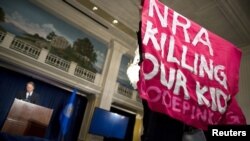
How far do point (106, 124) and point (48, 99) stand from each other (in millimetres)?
2352

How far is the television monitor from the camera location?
7.13m

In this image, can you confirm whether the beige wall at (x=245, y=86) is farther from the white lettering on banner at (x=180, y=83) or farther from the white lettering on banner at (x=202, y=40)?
the white lettering on banner at (x=180, y=83)

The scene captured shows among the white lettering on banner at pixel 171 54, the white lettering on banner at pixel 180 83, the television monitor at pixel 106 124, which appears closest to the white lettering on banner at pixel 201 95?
the white lettering on banner at pixel 180 83

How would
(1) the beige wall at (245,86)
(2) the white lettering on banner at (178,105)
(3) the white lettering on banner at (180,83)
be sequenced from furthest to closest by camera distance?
(1) the beige wall at (245,86)
(3) the white lettering on banner at (180,83)
(2) the white lettering on banner at (178,105)

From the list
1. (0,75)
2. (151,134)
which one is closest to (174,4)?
(151,134)

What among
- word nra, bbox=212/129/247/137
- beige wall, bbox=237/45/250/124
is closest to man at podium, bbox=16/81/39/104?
beige wall, bbox=237/45/250/124

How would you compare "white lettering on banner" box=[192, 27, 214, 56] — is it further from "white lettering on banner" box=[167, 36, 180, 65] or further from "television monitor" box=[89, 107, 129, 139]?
"television monitor" box=[89, 107, 129, 139]

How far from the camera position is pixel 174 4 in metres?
5.73

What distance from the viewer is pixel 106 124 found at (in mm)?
7324

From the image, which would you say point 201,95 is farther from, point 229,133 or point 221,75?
point 229,133

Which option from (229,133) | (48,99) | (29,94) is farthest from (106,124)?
(229,133)

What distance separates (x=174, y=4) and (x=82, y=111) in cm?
528

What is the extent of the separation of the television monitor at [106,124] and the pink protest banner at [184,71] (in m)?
6.00

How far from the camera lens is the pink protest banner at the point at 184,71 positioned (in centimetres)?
121
